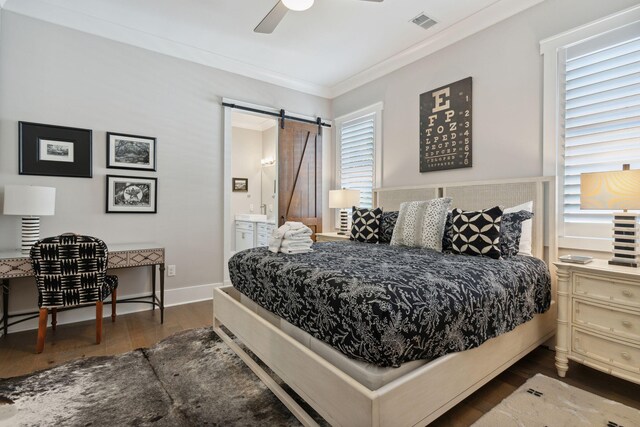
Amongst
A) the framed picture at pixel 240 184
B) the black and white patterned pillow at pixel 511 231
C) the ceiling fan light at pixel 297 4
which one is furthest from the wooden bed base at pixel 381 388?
the framed picture at pixel 240 184

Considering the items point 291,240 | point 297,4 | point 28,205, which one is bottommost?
point 291,240

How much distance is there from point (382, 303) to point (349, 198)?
9.27ft

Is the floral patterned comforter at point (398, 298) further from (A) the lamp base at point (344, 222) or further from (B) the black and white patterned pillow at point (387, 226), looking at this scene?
(A) the lamp base at point (344, 222)

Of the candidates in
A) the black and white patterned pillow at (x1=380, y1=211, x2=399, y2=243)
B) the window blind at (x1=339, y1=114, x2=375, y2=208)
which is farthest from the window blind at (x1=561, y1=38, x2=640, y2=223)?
the window blind at (x1=339, y1=114, x2=375, y2=208)

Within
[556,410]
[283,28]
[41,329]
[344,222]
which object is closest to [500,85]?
[283,28]

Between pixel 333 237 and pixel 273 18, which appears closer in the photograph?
pixel 273 18

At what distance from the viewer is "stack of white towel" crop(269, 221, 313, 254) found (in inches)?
90.2

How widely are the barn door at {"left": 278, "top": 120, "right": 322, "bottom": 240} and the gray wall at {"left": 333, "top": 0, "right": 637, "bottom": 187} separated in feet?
4.63

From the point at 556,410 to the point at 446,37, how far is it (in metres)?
3.29

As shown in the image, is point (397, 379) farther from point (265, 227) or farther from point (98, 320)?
point (265, 227)

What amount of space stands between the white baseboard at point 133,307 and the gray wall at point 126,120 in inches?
3.3

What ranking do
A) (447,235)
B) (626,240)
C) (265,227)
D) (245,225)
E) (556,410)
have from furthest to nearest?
(245,225)
(265,227)
(447,235)
(626,240)
(556,410)

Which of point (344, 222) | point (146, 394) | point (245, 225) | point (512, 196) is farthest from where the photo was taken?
point (245, 225)

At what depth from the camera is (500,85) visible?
9.52ft
